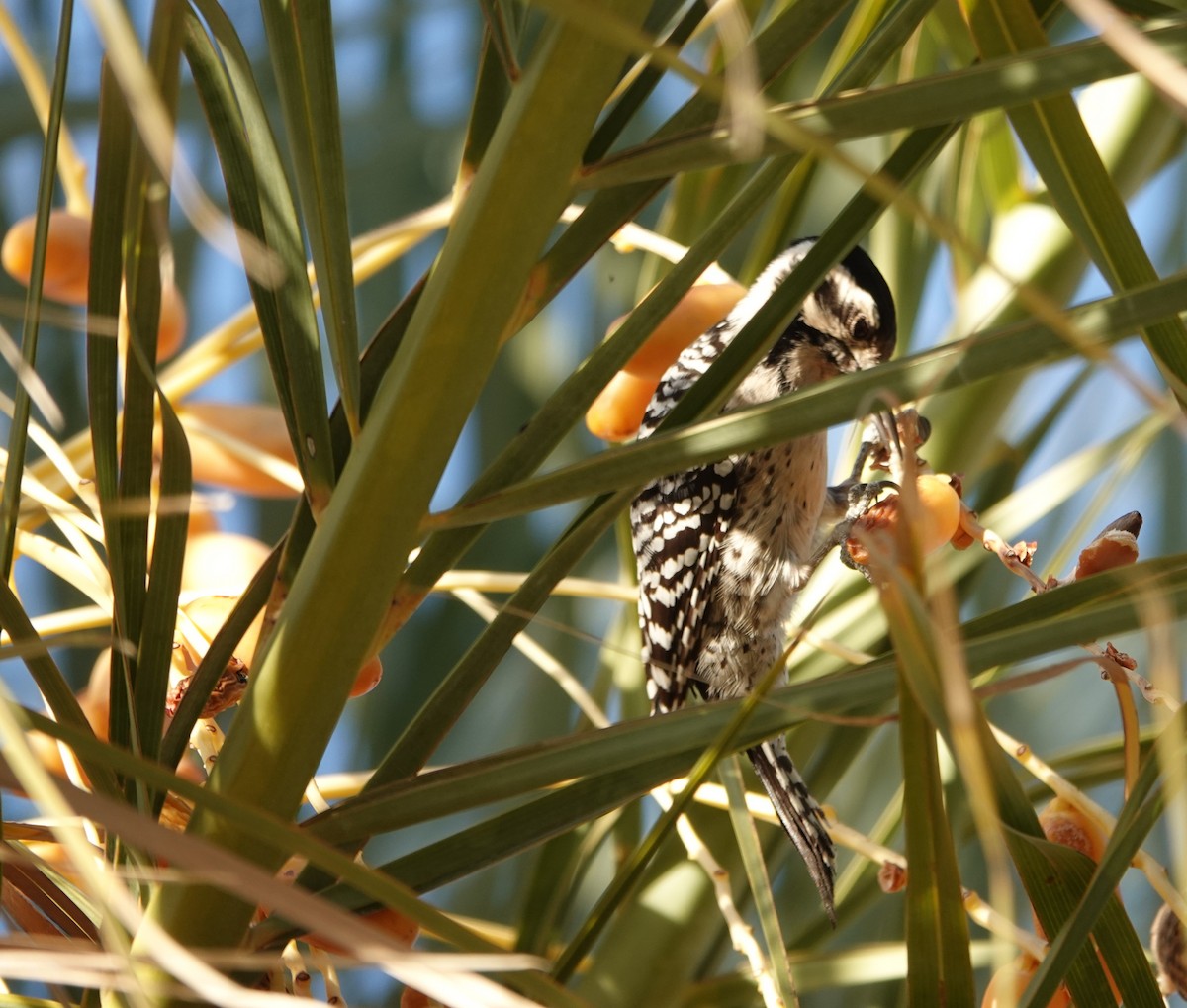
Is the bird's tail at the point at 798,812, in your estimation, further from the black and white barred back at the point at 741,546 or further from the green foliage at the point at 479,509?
the black and white barred back at the point at 741,546

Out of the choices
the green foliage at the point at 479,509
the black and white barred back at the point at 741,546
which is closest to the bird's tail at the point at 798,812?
the green foliage at the point at 479,509

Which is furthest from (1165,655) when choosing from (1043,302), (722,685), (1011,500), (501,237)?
(722,685)

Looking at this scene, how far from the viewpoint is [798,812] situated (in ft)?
2.24

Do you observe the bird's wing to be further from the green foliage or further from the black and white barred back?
the green foliage

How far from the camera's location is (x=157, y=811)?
1.22ft

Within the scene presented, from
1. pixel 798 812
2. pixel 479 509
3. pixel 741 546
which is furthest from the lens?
pixel 741 546

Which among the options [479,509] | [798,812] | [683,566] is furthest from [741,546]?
[479,509]

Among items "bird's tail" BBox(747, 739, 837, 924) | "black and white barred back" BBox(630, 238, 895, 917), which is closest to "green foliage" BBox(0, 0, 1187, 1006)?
"bird's tail" BBox(747, 739, 837, 924)

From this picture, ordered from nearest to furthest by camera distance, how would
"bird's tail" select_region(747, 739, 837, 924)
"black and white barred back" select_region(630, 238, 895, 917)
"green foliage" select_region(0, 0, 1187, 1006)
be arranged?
1. "green foliage" select_region(0, 0, 1187, 1006)
2. "bird's tail" select_region(747, 739, 837, 924)
3. "black and white barred back" select_region(630, 238, 895, 917)

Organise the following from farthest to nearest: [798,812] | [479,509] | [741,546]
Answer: [741,546] < [798,812] < [479,509]

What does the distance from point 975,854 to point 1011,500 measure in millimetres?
369

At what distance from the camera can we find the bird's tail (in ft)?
2.18

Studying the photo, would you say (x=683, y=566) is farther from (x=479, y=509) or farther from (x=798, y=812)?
(x=479, y=509)

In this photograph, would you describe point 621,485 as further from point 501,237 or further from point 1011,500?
point 1011,500
